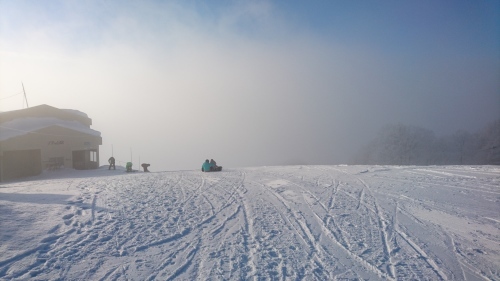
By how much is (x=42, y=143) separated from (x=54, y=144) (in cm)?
125

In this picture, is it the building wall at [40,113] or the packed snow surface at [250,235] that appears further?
the building wall at [40,113]

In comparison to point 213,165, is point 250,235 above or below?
below

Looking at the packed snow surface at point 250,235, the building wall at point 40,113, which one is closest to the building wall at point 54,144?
the building wall at point 40,113

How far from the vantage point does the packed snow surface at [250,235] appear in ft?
18.8

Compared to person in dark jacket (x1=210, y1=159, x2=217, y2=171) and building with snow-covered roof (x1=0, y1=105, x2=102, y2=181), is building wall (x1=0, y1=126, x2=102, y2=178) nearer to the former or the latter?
building with snow-covered roof (x1=0, y1=105, x2=102, y2=181)

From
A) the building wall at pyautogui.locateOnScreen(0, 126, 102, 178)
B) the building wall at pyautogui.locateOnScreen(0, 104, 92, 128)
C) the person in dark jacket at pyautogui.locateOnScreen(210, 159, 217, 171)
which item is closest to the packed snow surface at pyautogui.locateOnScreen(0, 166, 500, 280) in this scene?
the person in dark jacket at pyautogui.locateOnScreen(210, 159, 217, 171)

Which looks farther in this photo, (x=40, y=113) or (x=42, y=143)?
(x=40, y=113)

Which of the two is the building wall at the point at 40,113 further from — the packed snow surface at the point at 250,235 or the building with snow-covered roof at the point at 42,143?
the packed snow surface at the point at 250,235

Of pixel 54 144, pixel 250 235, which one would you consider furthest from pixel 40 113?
pixel 250 235

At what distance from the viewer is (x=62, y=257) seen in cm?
584

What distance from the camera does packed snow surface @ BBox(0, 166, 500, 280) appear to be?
573 cm

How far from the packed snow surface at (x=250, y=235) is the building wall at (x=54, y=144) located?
19801mm

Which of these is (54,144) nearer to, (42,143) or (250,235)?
(42,143)

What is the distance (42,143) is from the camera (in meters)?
27.3
